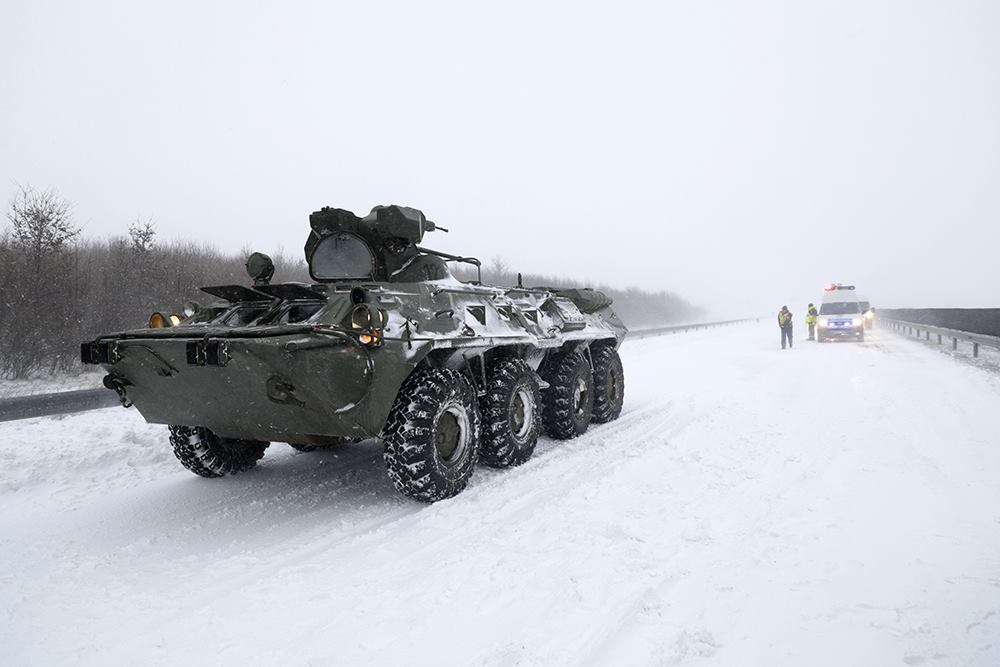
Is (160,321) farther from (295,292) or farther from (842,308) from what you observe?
(842,308)

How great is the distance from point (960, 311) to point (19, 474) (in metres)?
23.7

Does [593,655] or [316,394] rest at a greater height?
[316,394]

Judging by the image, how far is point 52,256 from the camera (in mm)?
11016

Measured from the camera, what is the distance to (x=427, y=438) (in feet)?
13.7

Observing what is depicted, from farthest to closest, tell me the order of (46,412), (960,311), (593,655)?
1. (960,311)
2. (46,412)
3. (593,655)

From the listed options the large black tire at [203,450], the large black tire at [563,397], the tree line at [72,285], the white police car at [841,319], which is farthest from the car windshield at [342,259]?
the white police car at [841,319]

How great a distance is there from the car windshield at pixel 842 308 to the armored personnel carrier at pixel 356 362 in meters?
19.2

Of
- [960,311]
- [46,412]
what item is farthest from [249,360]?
[960,311]

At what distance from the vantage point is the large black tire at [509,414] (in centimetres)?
519

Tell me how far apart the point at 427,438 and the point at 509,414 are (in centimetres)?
127

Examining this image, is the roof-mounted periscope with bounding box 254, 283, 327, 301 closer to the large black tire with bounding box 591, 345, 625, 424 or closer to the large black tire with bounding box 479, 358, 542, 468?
the large black tire with bounding box 479, 358, 542, 468

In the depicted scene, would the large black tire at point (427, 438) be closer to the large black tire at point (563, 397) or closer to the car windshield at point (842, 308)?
the large black tire at point (563, 397)

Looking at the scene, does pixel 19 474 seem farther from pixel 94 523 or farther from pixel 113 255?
pixel 113 255

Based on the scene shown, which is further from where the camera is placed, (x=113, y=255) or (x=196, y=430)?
(x=113, y=255)
